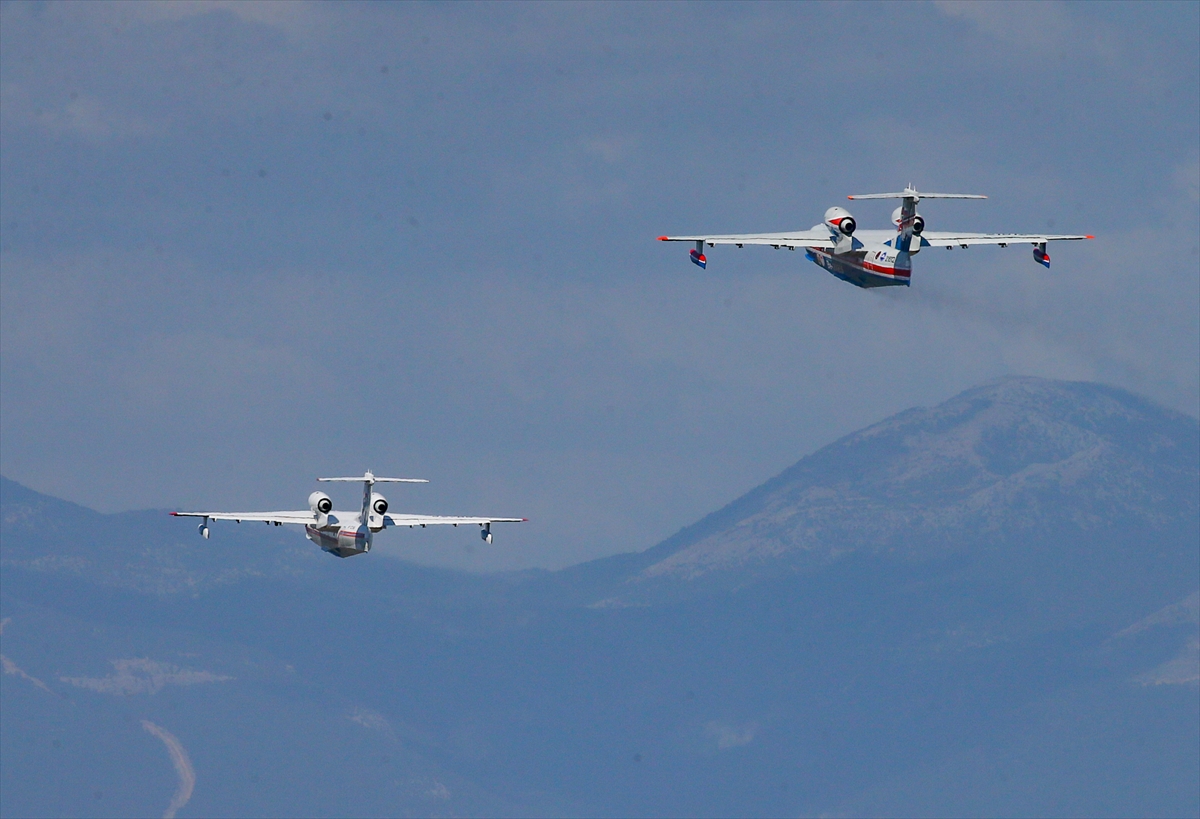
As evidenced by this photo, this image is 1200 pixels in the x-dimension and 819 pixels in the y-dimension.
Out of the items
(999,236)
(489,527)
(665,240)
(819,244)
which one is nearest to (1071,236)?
(999,236)

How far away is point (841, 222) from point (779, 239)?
23.9 ft

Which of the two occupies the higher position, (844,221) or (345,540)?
(844,221)

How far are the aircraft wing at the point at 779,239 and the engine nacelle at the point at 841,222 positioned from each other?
1435 millimetres

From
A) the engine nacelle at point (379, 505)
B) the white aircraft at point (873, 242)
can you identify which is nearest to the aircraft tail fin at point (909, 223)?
the white aircraft at point (873, 242)

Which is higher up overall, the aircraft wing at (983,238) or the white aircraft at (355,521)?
the aircraft wing at (983,238)

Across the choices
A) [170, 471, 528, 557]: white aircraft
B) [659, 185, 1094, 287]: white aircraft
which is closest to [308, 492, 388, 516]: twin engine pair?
[170, 471, 528, 557]: white aircraft

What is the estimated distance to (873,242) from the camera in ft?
612

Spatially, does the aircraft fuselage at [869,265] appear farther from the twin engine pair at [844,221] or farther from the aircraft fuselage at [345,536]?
the aircraft fuselage at [345,536]

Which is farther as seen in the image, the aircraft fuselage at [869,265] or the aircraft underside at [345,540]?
the aircraft underside at [345,540]

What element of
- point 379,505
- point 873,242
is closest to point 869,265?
point 873,242

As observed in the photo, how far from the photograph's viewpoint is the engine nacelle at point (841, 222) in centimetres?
18838

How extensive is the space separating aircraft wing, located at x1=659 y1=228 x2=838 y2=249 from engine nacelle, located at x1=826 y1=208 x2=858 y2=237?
1435 mm

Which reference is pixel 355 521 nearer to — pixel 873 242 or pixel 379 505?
pixel 379 505

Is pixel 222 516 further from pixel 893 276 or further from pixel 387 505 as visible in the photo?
pixel 893 276
